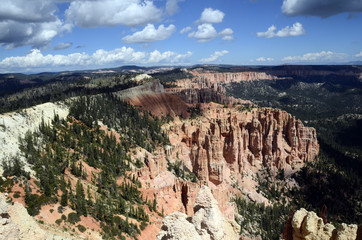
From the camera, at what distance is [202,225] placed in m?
13.4

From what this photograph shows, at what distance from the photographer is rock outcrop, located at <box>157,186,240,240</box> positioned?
11320 mm

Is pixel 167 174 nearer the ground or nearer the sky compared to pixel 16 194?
nearer the ground

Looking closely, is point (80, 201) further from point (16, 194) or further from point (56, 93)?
point (56, 93)

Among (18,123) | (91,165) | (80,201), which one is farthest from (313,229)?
(18,123)

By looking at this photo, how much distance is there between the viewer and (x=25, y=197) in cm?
2753

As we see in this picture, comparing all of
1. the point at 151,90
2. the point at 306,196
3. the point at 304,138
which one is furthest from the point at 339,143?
the point at 151,90

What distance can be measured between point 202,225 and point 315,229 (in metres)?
7.68

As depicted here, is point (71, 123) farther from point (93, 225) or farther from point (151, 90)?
point (151, 90)

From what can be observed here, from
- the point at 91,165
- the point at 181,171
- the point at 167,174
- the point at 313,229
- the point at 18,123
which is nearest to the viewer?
the point at 313,229

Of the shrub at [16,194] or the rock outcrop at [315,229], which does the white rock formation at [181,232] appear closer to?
the rock outcrop at [315,229]

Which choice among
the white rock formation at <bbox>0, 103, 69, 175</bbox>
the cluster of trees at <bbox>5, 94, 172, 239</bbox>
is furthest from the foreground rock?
the white rock formation at <bbox>0, 103, 69, 175</bbox>

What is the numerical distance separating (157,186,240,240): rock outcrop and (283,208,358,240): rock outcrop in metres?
4.11

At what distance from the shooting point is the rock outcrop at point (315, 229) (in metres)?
14.1

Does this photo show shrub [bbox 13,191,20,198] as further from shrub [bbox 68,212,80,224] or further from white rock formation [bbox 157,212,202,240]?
white rock formation [bbox 157,212,202,240]
